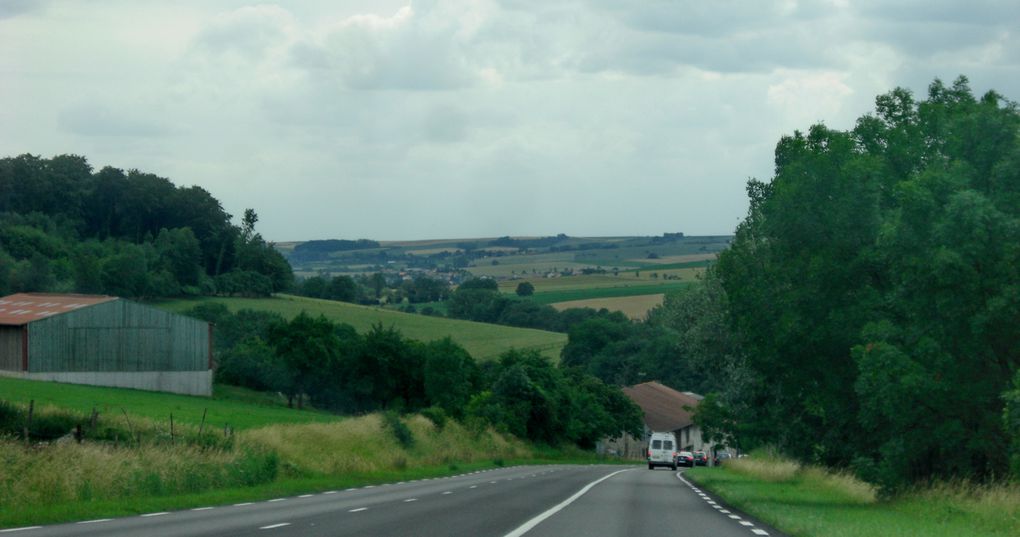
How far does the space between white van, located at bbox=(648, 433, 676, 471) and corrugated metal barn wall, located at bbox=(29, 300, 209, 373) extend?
121ft

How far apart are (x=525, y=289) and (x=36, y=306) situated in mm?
100605

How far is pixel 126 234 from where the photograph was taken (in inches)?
6373

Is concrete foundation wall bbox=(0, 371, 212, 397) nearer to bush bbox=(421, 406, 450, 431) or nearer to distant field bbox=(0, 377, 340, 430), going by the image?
distant field bbox=(0, 377, 340, 430)

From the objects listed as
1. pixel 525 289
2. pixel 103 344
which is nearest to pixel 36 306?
pixel 103 344

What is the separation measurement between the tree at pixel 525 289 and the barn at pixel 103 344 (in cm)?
8779

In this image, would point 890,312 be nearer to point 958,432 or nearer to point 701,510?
point 958,432

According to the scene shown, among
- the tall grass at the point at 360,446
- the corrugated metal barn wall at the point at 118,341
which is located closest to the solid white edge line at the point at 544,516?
the tall grass at the point at 360,446

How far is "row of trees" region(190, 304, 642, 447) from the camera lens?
84875 mm

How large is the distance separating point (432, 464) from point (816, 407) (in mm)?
19737

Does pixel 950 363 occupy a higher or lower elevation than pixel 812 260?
lower

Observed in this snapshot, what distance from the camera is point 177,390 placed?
283ft

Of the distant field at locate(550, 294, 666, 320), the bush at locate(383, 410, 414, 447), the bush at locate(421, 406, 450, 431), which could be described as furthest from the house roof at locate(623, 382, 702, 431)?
the bush at locate(383, 410, 414, 447)

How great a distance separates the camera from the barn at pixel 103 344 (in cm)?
7631

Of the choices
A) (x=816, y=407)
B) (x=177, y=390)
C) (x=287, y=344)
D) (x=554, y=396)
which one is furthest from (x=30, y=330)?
(x=816, y=407)
